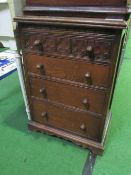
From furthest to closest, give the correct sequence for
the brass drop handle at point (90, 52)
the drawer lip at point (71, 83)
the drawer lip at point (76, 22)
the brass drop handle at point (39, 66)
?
the brass drop handle at point (39, 66) → the drawer lip at point (71, 83) → the brass drop handle at point (90, 52) → the drawer lip at point (76, 22)

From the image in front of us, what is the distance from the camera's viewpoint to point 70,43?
3.38 ft

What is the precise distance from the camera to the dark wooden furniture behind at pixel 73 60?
0.95m

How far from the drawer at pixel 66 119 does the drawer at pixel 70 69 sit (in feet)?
0.89

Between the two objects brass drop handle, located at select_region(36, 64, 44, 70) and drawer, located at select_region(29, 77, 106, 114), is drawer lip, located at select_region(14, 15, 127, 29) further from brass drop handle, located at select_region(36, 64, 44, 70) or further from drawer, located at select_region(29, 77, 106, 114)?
drawer, located at select_region(29, 77, 106, 114)

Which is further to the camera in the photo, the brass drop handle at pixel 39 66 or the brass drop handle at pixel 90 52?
the brass drop handle at pixel 39 66

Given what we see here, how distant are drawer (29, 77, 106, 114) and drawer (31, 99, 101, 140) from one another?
7cm

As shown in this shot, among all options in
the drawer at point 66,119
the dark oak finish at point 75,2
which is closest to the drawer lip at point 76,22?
the dark oak finish at point 75,2

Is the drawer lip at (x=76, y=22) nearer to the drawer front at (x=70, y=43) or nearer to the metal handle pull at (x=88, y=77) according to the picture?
the drawer front at (x=70, y=43)

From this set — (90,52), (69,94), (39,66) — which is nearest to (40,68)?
(39,66)

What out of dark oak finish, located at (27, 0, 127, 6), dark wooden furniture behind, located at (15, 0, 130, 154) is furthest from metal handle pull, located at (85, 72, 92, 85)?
dark oak finish, located at (27, 0, 127, 6)

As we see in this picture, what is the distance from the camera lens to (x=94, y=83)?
109cm

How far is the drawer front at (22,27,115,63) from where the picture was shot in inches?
37.4

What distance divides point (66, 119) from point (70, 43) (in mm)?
608

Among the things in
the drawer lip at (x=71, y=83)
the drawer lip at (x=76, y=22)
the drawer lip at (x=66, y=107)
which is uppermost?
the drawer lip at (x=76, y=22)
